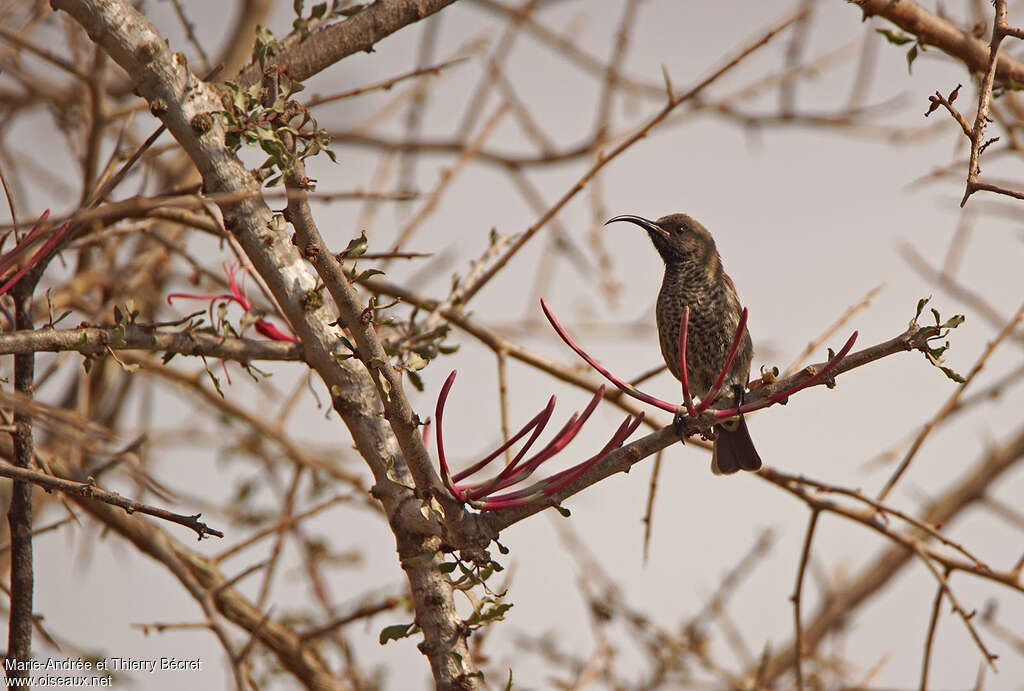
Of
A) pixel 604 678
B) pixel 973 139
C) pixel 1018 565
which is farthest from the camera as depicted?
pixel 604 678

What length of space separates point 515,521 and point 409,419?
28 centimetres

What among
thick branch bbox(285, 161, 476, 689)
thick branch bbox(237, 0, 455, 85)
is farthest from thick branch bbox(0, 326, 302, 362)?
thick branch bbox(237, 0, 455, 85)

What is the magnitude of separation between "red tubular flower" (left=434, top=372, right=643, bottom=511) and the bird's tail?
4.51 ft

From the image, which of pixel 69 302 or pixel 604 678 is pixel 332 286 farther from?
pixel 604 678

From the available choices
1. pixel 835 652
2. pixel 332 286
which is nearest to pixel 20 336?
pixel 332 286

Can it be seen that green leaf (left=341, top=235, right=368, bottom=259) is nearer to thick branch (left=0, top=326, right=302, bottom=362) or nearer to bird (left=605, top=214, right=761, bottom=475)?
thick branch (left=0, top=326, right=302, bottom=362)

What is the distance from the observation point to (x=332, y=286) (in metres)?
1.84

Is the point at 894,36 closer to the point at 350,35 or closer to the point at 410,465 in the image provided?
the point at 350,35

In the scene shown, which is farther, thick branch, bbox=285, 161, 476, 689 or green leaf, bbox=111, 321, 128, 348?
green leaf, bbox=111, 321, 128, 348

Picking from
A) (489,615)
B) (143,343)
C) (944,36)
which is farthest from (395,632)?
(944,36)

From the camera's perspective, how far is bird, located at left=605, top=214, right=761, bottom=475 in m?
3.80

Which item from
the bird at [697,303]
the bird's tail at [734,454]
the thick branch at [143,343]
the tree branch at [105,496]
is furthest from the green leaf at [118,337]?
the bird at [697,303]

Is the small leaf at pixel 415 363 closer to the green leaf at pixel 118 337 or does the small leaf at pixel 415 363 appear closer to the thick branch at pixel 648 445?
the thick branch at pixel 648 445

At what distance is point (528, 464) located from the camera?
6.28ft
